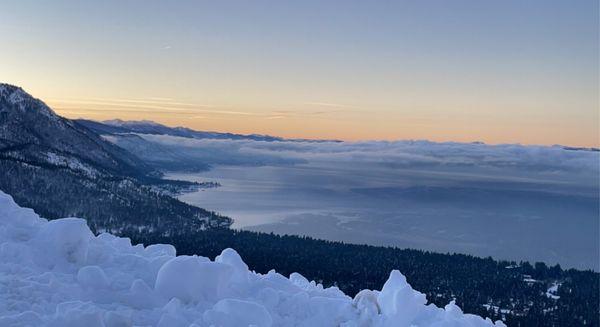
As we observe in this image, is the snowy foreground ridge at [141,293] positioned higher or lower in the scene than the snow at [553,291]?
higher

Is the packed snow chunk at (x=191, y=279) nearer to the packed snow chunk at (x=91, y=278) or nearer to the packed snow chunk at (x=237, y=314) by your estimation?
the packed snow chunk at (x=237, y=314)

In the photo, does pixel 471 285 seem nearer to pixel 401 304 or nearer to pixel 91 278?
pixel 401 304

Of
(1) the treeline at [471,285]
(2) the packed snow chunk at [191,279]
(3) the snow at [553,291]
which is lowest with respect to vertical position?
(3) the snow at [553,291]

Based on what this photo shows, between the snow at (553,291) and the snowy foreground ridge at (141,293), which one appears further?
the snow at (553,291)

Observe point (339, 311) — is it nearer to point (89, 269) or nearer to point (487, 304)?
point (89, 269)

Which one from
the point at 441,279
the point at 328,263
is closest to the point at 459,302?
the point at 441,279

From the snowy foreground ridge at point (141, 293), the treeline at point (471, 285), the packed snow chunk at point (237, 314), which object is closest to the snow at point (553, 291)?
the treeline at point (471, 285)

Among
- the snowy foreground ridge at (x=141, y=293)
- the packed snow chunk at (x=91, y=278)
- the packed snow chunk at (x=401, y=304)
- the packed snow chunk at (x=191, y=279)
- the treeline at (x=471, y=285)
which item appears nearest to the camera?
the snowy foreground ridge at (x=141, y=293)
